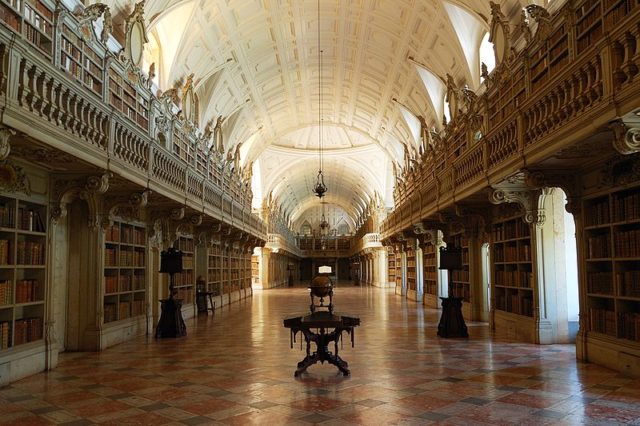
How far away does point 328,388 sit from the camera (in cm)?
648

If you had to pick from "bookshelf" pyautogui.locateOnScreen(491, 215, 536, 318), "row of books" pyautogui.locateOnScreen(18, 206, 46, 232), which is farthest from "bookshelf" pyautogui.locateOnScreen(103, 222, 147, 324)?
"bookshelf" pyautogui.locateOnScreen(491, 215, 536, 318)

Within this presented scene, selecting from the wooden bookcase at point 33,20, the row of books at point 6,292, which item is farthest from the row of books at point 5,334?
the wooden bookcase at point 33,20

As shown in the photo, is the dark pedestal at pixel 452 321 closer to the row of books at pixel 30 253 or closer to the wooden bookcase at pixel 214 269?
the row of books at pixel 30 253

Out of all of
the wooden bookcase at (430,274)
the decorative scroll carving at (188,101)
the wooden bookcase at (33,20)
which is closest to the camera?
the wooden bookcase at (33,20)

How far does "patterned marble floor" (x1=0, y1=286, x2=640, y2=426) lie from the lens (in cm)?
522

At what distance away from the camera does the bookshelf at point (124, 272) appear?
1059 cm

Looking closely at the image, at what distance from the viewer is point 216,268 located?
2067 cm

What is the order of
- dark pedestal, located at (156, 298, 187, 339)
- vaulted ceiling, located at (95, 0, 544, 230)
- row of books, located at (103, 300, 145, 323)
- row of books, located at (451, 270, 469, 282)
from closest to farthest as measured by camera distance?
row of books, located at (103, 300, 145, 323), dark pedestal, located at (156, 298, 187, 339), vaulted ceiling, located at (95, 0, 544, 230), row of books, located at (451, 270, 469, 282)

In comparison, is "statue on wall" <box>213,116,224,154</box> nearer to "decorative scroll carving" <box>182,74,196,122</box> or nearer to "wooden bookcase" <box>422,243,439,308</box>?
"decorative scroll carving" <box>182,74,196,122</box>

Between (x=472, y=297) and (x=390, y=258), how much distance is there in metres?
22.8

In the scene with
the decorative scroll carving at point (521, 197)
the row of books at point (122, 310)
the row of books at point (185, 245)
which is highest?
the decorative scroll carving at point (521, 197)

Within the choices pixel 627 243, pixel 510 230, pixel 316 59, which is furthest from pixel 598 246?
pixel 316 59

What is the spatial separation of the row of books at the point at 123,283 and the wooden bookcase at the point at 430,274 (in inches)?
410

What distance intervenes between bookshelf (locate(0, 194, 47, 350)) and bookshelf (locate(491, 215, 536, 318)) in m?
8.68
